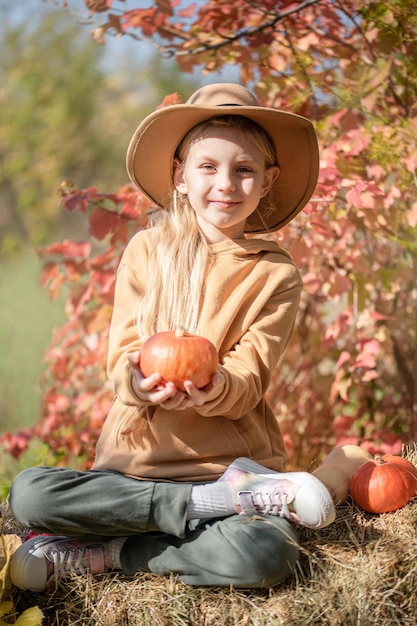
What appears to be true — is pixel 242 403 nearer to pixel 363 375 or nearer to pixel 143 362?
pixel 143 362

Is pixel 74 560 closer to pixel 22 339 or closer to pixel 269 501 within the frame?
pixel 269 501

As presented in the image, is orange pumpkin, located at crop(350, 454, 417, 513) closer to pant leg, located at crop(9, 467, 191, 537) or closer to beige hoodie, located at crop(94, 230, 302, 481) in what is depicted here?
beige hoodie, located at crop(94, 230, 302, 481)

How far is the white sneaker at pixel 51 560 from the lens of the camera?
225 cm

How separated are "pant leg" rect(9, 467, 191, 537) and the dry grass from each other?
146 millimetres

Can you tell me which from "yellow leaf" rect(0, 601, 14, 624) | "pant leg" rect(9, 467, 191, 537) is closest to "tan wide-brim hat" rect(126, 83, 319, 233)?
"pant leg" rect(9, 467, 191, 537)

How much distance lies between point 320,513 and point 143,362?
2.09ft

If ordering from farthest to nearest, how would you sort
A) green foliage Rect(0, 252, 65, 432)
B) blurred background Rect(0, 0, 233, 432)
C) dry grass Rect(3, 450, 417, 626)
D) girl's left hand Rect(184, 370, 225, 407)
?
blurred background Rect(0, 0, 233, 432) → green foliage Rect(0, 252, 65, 432) → girl's left hand Rect(184, 370, 225, 407) → dry grass Rect(3, 450, 417, 626)

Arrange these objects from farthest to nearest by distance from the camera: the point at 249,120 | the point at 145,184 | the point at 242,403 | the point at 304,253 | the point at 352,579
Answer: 1. the point at 304,253
2. the point at 145,184
3. the point at 249,120
4. the point at 242,403
5. the point at 352,579

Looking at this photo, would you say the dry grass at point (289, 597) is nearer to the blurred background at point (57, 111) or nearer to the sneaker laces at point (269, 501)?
the sneaker laces at point (269, 501)

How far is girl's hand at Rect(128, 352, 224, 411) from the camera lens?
2.20 meters

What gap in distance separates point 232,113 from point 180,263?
0.50 m

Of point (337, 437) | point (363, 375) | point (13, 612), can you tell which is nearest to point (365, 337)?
point (363, 375)

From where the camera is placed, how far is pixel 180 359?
85.1 inches

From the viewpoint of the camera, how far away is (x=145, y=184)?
9.37 feet
